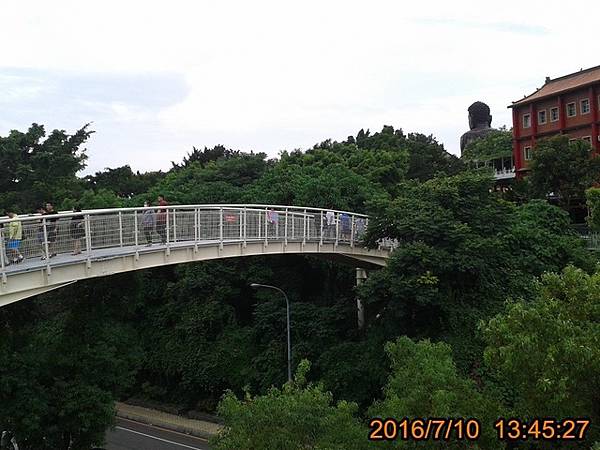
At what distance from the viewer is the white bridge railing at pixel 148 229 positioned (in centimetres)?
Answer: 1114

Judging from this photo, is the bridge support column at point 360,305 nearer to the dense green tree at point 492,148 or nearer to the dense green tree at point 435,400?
the dense green tree at point 435,400

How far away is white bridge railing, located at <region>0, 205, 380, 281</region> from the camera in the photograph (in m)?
11.1

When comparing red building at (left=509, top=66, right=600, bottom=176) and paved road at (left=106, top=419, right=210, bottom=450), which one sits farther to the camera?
red building at (left=509, top=66, right=600, bottom=176)

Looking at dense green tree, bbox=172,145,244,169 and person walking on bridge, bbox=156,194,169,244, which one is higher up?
dense green tree, bbox=172,145,244,169

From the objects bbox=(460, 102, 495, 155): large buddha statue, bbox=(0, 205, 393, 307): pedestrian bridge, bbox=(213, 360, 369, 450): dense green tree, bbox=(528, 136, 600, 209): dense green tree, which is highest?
bbox=(460, 102, 495, 155): large buddha statue

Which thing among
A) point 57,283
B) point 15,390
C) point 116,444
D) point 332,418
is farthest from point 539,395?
point 116,444

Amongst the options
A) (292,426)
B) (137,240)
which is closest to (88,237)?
(137,240)

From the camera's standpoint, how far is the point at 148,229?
14.0 m

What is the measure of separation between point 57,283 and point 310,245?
1041cm

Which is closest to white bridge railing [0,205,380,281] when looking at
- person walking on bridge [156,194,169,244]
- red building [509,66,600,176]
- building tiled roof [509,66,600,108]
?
person walking on bridge [156,194,169,244]

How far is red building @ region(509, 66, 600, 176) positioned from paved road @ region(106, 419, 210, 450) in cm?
2718

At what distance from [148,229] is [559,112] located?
35.1 m

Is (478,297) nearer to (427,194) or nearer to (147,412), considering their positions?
(427,194)

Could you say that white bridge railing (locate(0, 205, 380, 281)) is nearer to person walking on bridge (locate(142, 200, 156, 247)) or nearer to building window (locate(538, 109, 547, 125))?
person walking on bridge (locate(142, 200, 156, 247))
